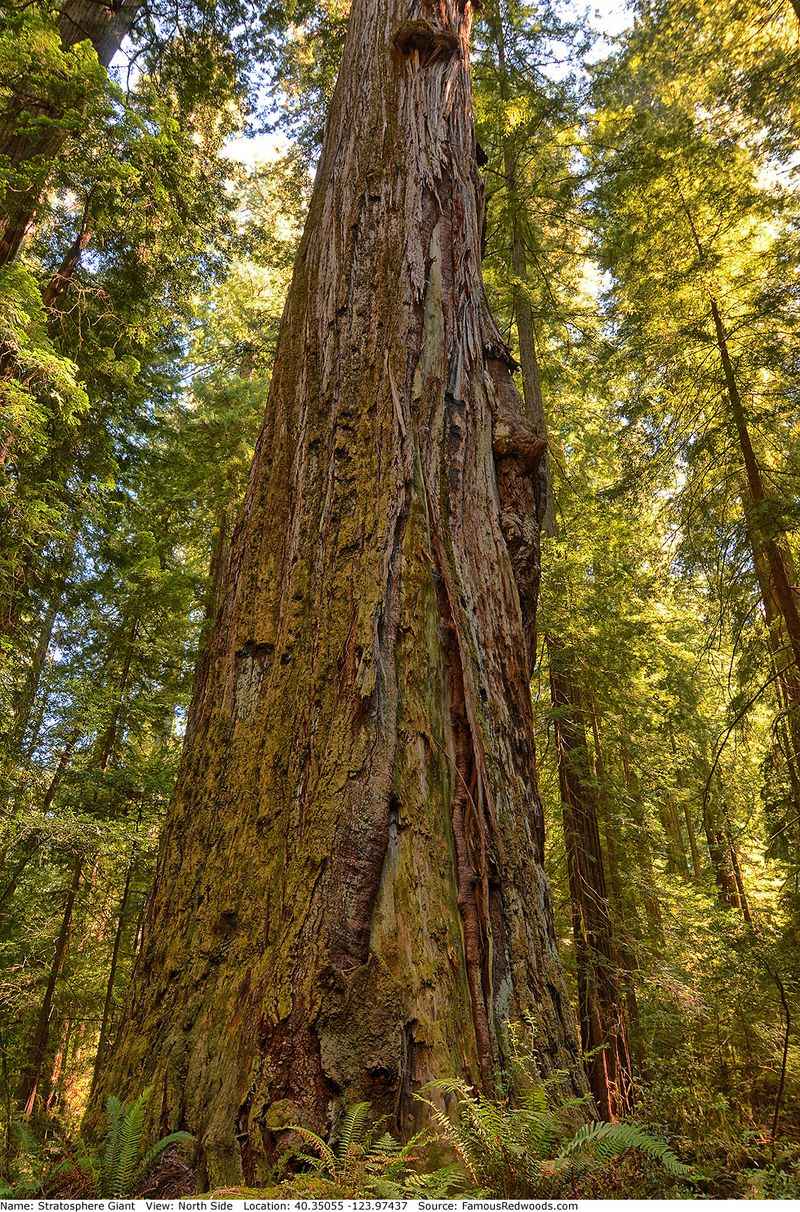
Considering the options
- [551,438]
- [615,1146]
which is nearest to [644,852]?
[551,438]

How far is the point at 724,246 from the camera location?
866 cm

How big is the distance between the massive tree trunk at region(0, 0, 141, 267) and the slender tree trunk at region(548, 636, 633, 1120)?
7011 mm

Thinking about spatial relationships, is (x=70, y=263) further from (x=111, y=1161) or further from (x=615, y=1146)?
(x=615, y=1146)

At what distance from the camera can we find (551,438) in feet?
35.4

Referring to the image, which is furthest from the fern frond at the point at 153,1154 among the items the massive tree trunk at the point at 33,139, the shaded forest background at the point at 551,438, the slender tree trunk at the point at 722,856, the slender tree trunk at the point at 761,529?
the slender tree trunk at the point at 722,856

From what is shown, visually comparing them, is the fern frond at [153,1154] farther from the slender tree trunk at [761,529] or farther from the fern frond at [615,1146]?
the slender tree trunk at [761,529]

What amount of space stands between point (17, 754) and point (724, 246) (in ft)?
35.2

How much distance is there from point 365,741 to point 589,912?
7.04 m

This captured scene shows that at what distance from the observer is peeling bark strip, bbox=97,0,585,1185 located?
76.0 inches

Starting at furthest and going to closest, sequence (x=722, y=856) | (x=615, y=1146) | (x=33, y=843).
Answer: (x=722, y=856)
(x=33, y=843)
(x=615, y=1146)

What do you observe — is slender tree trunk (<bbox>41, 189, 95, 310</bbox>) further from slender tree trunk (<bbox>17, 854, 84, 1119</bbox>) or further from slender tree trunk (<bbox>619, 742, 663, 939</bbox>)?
slender tree trunk (<bbox>619, 742, 663, 939</bbox>)

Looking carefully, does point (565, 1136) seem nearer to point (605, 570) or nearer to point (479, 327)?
point (479, 327)

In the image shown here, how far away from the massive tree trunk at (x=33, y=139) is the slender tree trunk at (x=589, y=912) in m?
7.01

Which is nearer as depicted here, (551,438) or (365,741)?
(365,741)
